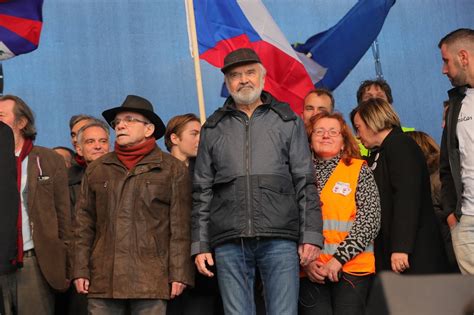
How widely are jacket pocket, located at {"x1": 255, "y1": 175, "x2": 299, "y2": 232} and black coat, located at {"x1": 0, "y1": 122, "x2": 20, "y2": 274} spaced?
1198mm

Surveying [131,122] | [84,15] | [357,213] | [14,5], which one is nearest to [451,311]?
[357,213]

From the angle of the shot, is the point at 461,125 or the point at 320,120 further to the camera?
the point at 320,120

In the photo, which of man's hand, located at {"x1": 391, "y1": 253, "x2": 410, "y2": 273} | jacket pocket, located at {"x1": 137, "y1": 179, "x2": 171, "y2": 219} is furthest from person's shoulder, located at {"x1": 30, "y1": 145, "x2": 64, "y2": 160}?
man's hand, located at {"x1": 391, "y1": 253, "x2": 410, "y2": 273}

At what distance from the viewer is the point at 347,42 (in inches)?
306

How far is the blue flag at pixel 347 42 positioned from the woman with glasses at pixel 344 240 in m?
2.75

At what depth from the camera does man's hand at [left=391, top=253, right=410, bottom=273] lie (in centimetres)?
492

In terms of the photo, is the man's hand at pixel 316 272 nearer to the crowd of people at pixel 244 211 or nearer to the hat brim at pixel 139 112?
the crowd of people at pixel 244 211

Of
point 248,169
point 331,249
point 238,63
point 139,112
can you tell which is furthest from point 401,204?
point 139,112

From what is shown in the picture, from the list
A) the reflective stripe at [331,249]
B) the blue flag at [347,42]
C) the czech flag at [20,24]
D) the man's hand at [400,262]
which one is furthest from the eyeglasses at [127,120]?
the blue flag at [347,42]

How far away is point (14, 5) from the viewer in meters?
7.19

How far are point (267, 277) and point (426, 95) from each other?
4711mm

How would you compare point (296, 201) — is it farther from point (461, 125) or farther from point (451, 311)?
point (451, 311)

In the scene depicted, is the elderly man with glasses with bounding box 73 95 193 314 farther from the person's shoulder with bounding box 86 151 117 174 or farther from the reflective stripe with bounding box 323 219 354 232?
the reflective stripe with bounding box 323 219 354 232

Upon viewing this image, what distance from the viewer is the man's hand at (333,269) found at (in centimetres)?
481
